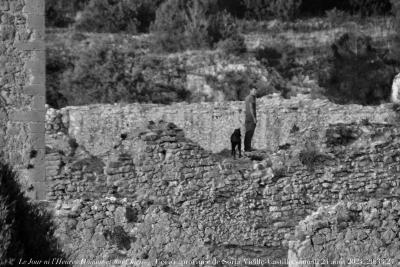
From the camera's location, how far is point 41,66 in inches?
696

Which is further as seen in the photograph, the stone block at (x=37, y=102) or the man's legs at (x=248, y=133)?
the man's legs at (x=248, y=133)

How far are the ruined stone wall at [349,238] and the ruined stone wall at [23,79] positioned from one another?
11.4 feet

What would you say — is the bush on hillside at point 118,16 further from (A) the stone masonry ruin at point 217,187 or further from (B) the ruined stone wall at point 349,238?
(B) the ruined stone wall at point 349,238

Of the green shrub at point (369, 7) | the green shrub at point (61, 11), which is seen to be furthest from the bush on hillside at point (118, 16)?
the green shrub at point (369, 7)

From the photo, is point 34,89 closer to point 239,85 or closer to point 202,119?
point 202,119

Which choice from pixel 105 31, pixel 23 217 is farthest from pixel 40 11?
pixel 105 31

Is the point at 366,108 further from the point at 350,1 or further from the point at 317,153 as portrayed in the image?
the point at 350,1

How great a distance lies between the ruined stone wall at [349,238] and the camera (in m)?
15.4

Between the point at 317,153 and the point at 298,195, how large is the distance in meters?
0.64

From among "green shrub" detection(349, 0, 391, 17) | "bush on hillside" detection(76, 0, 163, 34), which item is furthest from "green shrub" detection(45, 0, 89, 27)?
"green shrub" detection(349, 0, 391, 17)

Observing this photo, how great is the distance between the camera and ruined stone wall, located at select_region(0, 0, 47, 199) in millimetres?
17625

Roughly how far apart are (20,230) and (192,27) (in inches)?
1251

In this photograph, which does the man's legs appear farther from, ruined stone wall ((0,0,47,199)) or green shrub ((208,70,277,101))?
green shrub ((208,70,277,101))

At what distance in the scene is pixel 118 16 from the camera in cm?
4803
